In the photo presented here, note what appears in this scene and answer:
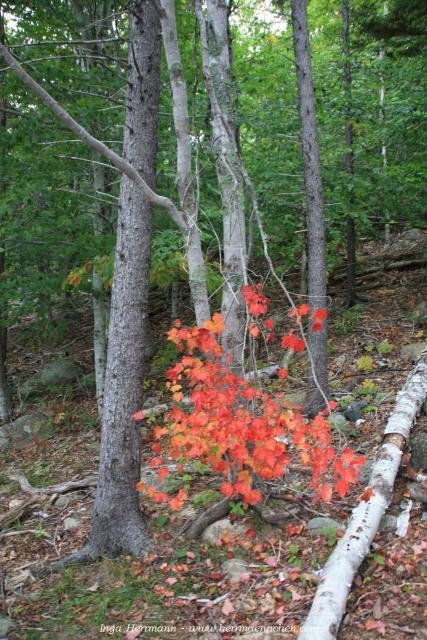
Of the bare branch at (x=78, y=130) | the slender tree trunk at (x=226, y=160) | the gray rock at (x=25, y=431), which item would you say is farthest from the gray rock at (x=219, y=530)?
the gray rock at (x=25, y=431)

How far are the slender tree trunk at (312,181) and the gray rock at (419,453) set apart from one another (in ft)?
5.17

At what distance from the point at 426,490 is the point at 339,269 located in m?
8.26

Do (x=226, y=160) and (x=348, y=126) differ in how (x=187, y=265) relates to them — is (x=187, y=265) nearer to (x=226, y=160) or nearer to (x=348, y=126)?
(x=226, y=160)

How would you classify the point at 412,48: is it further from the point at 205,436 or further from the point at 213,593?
the point at 213,593

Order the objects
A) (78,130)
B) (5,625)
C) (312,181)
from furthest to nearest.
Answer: (312,181) → (5,625) → (78,130)

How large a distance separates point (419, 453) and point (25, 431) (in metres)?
7.16

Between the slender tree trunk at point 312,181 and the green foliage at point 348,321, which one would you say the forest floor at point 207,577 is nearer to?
the slender tree trunk at point 312,181

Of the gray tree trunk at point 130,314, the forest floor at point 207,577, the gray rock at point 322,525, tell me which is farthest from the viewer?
the gray tree trunk at point 130,314

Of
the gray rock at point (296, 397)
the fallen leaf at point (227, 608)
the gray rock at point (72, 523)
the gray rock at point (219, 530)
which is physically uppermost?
the gray rock at point (296, 397)

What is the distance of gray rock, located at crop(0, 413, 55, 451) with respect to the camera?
8961 millimetres

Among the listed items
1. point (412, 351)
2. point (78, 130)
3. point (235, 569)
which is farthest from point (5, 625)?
point (412, 351)

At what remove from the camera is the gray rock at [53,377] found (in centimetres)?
1105

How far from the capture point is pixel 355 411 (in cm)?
674

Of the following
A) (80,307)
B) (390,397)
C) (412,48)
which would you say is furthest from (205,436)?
(80,307)
